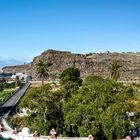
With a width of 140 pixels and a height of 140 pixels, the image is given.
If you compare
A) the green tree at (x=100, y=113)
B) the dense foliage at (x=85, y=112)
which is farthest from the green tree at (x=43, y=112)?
the green tree at (x=100, y=113)

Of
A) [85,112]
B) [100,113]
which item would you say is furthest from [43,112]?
[100,113]

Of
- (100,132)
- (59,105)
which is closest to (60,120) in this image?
(59,105)

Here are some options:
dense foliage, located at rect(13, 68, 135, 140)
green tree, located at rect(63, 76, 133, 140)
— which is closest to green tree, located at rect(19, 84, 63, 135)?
dense foliage, located at rect(13, 68, 135, 140)

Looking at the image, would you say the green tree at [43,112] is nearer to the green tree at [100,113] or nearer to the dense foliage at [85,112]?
the dense foliage at [85,112]

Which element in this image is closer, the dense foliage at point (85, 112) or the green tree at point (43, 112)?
the dense foliage at point (85, 112)

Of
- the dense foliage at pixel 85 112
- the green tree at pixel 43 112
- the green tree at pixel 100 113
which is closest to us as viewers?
the green tree at pixel 100 113

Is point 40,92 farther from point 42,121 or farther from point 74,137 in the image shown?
point 74,137

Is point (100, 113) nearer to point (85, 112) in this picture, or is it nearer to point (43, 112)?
point (85, 112)

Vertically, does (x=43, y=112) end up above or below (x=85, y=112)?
below

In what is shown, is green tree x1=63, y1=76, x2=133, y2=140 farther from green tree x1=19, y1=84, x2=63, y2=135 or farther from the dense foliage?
green tree x1=19, y1=84, x2=63, y2=135

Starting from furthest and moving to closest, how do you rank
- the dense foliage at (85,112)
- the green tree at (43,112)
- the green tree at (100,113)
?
the green tree at (43,112) → the dense foliage at (85,112) → the green tree at (100,113)

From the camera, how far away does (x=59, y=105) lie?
58156 mm

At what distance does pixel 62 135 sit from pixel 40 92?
6.50 metres

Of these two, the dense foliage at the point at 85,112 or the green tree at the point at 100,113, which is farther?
the dense foliage at the point at 85,112
